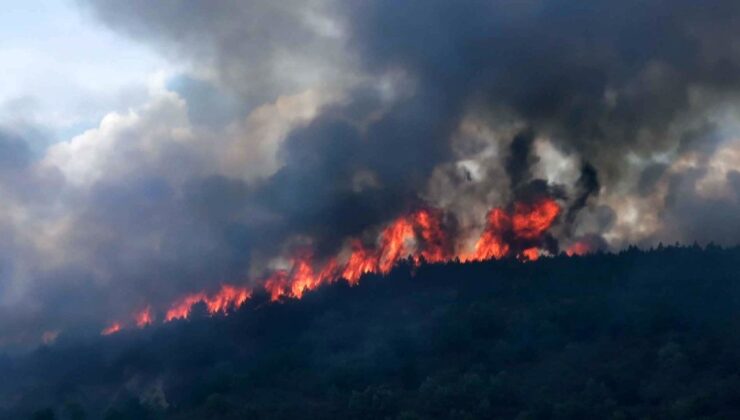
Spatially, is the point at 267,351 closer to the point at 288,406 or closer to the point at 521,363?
the point at 288,406

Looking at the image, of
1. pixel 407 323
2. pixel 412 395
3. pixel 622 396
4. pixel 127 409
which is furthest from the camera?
pixel 407 323

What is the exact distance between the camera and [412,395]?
160 m

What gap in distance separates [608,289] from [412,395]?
43.5 metres

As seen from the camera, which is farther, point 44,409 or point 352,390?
point 44,409

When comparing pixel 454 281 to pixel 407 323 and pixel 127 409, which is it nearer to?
pixel 407 323


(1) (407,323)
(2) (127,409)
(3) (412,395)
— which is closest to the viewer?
(3) (412,395)

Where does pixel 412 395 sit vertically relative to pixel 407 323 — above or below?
below

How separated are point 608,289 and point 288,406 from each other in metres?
57.7

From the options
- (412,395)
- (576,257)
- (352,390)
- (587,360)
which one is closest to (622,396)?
(587,360)

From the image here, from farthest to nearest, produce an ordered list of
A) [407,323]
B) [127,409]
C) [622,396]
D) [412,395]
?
[407,323], [127,409], [412,395], [622,396]

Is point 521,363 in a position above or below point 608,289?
below

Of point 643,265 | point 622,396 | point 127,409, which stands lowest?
point 622,396

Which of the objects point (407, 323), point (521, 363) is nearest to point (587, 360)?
point (521, 363)

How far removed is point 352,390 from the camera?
166500mm
